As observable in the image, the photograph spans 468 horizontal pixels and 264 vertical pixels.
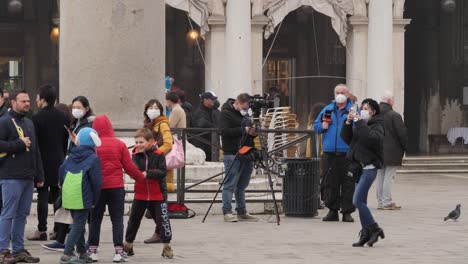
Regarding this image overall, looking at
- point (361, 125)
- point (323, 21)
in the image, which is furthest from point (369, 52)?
point (361, 125)

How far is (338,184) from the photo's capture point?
61.1ft

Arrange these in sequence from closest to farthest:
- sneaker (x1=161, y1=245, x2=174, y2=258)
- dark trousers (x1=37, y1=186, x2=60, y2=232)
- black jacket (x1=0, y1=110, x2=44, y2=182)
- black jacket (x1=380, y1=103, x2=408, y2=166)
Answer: black jacket (x1=0, y1=110, x2=44, y2=182), sneaker (x1=161, y1=245, x2=174, y2=258), dark trousers (x1=37, y1=186, x2=60, y2=232), black jacket (x1=380, y1=103, x2=408, y2=166)

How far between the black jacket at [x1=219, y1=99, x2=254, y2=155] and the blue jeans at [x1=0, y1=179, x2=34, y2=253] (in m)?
4.85

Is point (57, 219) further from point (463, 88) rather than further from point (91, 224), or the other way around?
point (463, 88)

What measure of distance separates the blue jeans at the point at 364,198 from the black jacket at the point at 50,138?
11.4 feet

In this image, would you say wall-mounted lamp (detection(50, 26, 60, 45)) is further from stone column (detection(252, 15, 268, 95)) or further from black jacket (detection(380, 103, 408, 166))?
black jacket (detection(380, 103, 408, 166))

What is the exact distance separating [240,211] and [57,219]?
5.05 metres

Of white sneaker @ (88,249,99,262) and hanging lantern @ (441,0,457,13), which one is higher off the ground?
hanging lantern @ (441,0,457,13)

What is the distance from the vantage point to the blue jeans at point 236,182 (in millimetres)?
18094

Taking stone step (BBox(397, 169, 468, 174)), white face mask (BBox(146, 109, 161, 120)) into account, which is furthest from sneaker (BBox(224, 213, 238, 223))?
stone step (BBox(397, 169, 468, 174))

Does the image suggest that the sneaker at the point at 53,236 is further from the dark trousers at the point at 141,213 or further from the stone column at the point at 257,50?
the stone column at the point at 257,50

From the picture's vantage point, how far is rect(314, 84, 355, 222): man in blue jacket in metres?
18.5

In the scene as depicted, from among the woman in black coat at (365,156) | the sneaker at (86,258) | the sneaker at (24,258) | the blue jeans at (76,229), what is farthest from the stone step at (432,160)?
the blue jeans at (76,229)

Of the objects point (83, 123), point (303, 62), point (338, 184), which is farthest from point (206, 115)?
point (303, 62)
